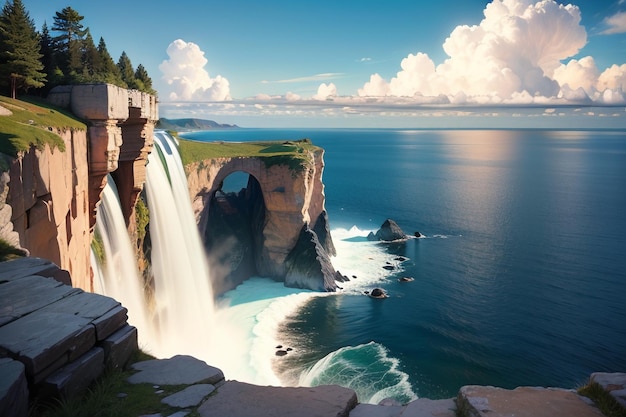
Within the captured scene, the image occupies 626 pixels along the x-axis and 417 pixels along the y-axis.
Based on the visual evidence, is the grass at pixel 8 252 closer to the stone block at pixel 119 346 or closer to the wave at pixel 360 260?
the stone block at pixel 119 346

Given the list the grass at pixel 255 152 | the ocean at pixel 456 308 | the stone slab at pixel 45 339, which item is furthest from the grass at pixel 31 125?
the grass at pixel 255 152

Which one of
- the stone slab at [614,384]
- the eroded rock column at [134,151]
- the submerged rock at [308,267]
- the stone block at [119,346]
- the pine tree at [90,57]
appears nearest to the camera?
the stone slab at [614,384]

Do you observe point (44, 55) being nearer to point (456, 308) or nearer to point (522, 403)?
point (522, 403)

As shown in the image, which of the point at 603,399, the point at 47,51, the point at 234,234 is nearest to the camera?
the point at 603,399

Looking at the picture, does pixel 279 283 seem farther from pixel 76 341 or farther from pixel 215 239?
pixel 76 341

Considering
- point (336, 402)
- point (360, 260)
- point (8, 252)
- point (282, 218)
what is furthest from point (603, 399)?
point (360, 260)

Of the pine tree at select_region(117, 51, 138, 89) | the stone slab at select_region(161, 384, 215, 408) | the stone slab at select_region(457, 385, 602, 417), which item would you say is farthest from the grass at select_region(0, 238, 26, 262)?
the pine tree at select_region(117, 51, 138, 89)

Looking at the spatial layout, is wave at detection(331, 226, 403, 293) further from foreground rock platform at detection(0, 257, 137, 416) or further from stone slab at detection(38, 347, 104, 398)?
stone slab at detection(38, 347, 104, 398)
